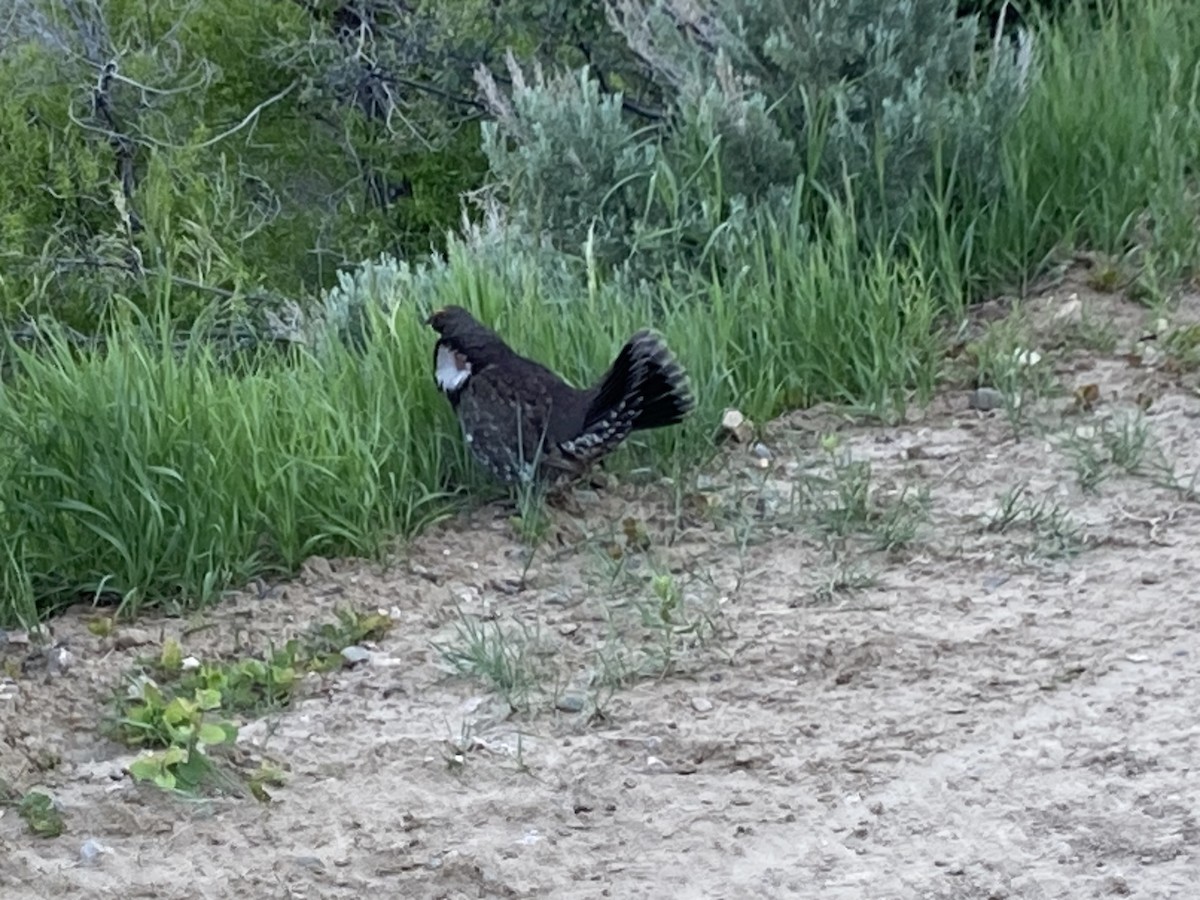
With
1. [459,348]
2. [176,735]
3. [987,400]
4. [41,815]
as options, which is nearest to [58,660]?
[176,735]

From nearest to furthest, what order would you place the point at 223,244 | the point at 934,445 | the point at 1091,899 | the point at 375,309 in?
Result: 1. the point at 1091,899
2. the point at 934,445
3. the point at 375,309
4. the point at 223,244

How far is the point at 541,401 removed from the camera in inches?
199

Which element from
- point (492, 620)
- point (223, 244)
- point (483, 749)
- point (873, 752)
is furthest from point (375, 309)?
point (223, 244)

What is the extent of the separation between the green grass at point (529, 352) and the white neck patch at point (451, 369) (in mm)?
144

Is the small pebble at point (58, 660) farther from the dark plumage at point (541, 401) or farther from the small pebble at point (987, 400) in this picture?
the small pebble at point (987, 400)

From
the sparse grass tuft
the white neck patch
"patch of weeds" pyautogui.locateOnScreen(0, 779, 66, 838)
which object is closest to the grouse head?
the white neck patch

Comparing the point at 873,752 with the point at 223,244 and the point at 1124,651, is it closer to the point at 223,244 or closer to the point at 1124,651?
the point at 1124,651

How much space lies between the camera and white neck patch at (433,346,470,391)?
5109 millimetres

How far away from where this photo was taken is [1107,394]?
17.6 feet

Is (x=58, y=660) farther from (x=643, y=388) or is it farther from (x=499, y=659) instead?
(x=643, y=388)

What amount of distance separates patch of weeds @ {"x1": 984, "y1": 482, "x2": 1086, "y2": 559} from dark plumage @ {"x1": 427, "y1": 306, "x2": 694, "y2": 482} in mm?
896

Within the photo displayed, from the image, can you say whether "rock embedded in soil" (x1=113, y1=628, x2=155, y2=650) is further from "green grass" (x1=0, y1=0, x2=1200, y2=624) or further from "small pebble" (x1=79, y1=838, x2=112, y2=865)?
"small pebble" (x1=79, y1=838, x2=112, y2=865)

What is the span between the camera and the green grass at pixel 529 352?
187 inches

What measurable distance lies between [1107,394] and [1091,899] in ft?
8.62
